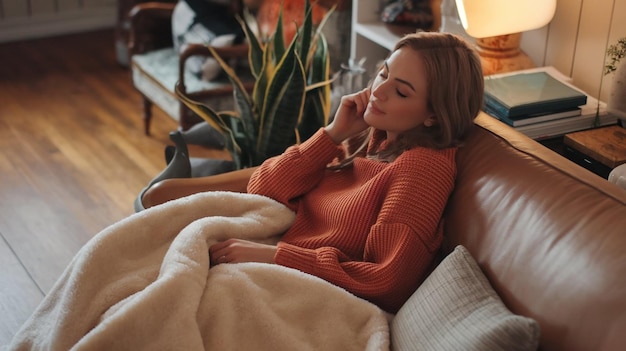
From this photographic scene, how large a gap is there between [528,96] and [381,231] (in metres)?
0.67

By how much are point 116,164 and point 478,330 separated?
2.44 m

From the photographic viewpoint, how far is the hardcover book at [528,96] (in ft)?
7.01

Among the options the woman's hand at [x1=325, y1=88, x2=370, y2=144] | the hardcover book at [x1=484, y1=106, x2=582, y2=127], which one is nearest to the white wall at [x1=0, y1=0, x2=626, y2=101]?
the hardcover book at [x1=484, y1=106, x2=582, y2=127]

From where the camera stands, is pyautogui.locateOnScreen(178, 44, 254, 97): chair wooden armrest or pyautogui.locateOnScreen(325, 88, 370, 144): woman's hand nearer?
pyautogui.locateOnScreen(325, 88, 370, 144): woman's hand

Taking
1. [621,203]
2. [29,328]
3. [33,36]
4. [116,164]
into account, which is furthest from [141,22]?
[621,203]

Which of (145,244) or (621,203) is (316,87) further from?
(621,203)

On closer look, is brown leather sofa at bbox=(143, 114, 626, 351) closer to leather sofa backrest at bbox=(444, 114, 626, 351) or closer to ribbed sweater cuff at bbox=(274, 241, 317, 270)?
leather sofa backrest at bbox=(444, 114, 626, 351)

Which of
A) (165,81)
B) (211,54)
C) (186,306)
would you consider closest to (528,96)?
(186,306)

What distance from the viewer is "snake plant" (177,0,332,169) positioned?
8.29 feet

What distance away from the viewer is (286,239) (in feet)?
6.53

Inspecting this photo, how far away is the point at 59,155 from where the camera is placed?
11.9 ft

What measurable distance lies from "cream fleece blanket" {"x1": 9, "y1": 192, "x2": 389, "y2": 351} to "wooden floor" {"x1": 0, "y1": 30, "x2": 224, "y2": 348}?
0.86m

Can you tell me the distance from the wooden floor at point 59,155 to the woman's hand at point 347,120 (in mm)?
1171

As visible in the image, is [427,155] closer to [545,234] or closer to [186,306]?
[545,234]
